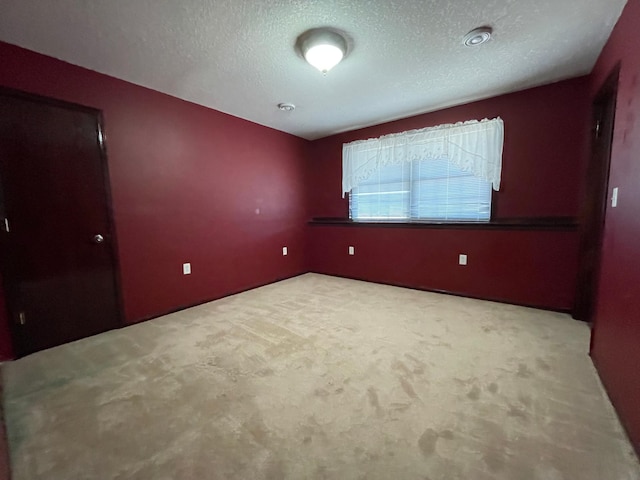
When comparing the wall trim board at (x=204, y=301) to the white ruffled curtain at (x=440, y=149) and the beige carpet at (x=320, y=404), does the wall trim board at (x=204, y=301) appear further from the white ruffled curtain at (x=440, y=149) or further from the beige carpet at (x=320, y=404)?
the white ruffled curtain at (x=440, y=149)

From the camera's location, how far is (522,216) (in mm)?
2918

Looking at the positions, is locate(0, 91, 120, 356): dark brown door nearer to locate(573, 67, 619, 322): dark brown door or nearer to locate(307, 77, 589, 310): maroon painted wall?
Answer: locate(307, 77, 589, 310): maroon painted wall

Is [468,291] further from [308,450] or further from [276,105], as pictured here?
[276,105]

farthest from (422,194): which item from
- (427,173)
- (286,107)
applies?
(286,107)

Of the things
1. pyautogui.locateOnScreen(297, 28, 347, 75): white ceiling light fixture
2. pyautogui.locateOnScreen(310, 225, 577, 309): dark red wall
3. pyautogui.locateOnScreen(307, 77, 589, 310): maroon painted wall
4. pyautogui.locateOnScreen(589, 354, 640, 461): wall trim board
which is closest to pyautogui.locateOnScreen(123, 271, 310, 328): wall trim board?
pyautogui.locateOnScreen(310, 225, 577, 309): dark red wall

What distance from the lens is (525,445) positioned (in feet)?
3.92

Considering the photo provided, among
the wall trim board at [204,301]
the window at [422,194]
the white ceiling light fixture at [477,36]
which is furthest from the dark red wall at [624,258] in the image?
the wall trim board at [204,301]

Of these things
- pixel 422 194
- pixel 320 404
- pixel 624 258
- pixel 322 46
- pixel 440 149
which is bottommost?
pixel 320 404

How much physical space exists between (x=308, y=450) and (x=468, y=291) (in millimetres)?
2777

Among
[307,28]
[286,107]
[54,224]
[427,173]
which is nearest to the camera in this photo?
[307,28]

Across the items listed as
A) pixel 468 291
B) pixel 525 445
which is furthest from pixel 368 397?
pixel 468 291

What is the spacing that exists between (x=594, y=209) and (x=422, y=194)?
1626mm

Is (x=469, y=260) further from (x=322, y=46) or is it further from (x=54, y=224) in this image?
(x=54, y=224)

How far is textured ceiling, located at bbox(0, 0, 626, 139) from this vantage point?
163 centimetres
